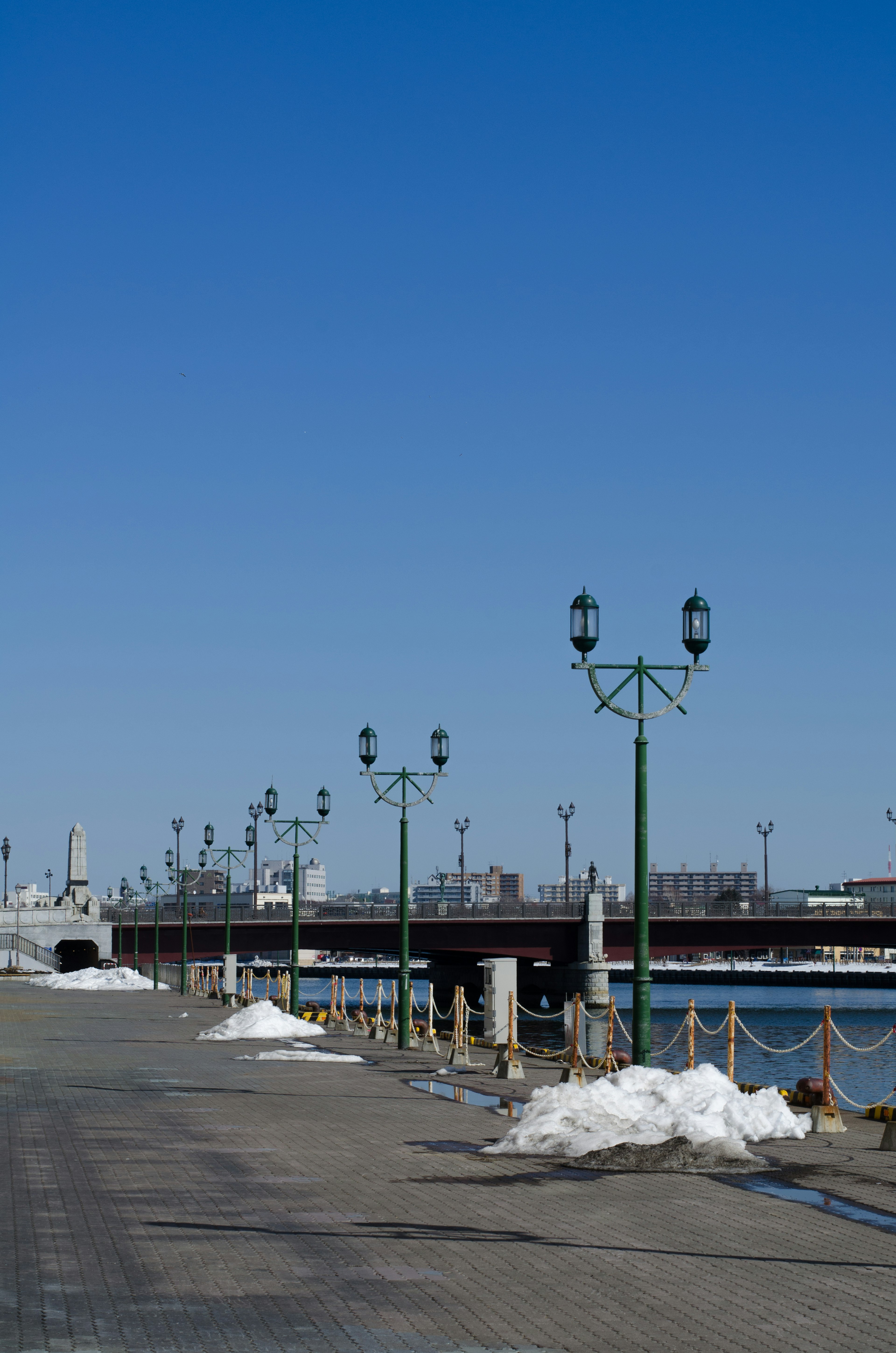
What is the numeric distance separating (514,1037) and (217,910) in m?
76.5

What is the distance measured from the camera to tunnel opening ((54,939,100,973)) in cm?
9756

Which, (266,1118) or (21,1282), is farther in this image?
(266,1118)

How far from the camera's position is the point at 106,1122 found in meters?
19.3

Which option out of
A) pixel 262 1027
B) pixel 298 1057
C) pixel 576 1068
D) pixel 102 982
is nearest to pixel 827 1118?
pixel 576 1068

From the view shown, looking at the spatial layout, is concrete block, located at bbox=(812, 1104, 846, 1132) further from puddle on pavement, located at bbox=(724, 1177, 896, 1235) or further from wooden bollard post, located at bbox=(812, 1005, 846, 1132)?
puddle on pavement, located at bbox=(724, 1177, 896, 1235)

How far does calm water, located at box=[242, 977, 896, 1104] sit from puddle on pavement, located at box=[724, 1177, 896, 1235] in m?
18.8

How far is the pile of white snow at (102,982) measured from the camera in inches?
2694

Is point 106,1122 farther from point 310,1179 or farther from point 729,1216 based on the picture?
point 729,1216

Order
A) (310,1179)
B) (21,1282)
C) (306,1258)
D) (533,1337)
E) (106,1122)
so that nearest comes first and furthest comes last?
(533,1337), (21,1282), (306,1258), (310,1179), (106,1122)

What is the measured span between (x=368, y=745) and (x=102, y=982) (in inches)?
1609

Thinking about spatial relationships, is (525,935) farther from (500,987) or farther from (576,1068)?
(576,1068)

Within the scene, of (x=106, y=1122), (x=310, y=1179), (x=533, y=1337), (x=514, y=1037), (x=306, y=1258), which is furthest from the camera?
(x=514, y=1037)

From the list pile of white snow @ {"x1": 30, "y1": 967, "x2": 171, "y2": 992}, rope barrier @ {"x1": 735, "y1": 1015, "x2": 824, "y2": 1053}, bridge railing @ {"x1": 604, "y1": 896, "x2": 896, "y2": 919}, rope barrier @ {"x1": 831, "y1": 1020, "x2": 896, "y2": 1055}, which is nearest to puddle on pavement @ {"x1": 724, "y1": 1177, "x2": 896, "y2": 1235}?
rope barrier @ {"x1": 735, "y1": 1015, "x2": 824, "y2": 1053}

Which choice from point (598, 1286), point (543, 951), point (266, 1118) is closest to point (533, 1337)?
point (598, 1286)
